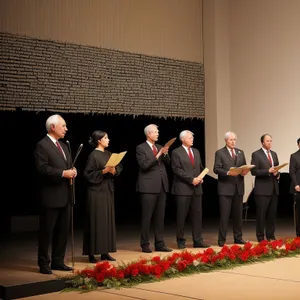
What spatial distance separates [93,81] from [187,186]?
224 centimetres

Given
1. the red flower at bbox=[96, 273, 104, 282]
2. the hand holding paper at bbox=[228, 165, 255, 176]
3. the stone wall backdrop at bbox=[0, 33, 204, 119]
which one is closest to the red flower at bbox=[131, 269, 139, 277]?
the red flower at bbox=[96, 273, 104, 282]

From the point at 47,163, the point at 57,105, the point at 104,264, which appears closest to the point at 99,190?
the point at 47,163

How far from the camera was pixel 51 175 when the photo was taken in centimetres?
572

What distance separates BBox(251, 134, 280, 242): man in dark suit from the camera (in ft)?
25.9

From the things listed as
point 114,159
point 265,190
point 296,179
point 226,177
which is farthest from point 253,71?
point 114,159

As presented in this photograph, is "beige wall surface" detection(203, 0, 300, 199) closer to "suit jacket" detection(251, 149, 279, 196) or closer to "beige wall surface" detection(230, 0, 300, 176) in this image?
"beige wall surface" detection(230, 0, 300, 176)

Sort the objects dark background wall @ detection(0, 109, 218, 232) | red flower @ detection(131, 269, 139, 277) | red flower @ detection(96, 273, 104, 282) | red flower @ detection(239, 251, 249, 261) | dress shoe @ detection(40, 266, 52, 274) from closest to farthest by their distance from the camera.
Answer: red flower @ detection(96, 273, 104, 282)
red flower @ detection(131, 269, 139, 277)
dress shoe @ detection(40, 266, 52, 274)
red flower @ detection(239, 251, 249, 261)
dark background wall @ detection(0, 109, 218, 232)

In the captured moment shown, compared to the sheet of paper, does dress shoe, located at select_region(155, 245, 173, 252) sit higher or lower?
lower

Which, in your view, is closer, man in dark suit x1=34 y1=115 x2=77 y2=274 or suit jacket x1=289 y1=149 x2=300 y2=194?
man in dark suit x1=34 y1=115 x2=77 y2=274

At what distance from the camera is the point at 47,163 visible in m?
5.79

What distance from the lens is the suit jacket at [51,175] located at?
5746 millimetres

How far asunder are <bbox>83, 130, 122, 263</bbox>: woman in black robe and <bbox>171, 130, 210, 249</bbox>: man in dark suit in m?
1.04

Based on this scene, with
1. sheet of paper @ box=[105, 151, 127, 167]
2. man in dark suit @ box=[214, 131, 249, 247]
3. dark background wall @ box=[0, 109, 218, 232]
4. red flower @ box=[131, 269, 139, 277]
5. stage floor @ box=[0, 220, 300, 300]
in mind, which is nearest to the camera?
stage floor @ box=[0, 220, 300, 300]

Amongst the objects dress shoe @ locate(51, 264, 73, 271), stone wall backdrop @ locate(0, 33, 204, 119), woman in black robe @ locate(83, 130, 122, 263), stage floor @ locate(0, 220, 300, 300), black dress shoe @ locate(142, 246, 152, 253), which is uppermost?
stone wall backdrop @ locate(0, 33, 204, 119)
